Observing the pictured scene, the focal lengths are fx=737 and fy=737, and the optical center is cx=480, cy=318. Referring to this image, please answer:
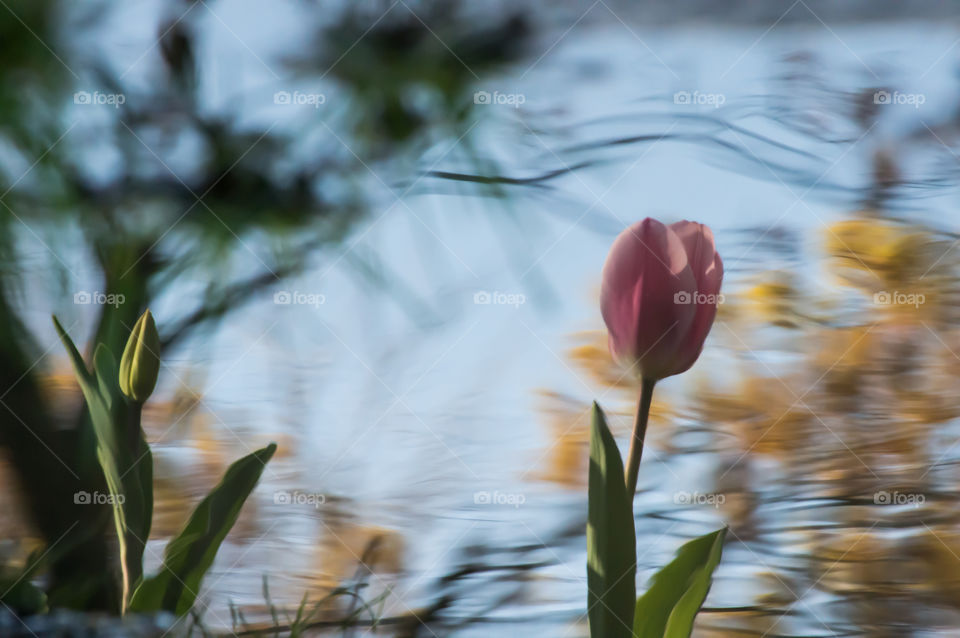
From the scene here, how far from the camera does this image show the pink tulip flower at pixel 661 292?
1.06 feet

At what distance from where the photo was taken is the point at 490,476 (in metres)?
0.58

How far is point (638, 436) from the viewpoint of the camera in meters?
0.33

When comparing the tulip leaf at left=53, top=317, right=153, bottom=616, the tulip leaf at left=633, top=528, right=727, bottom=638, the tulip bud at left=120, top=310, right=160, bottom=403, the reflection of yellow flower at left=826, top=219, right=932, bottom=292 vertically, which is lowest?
the tulip leaf at left=633, top=528, right=727, bottom=638

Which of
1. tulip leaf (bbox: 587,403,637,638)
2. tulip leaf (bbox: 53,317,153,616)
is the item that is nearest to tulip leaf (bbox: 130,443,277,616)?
tulip leaf (bbox: 53,317,153,616)

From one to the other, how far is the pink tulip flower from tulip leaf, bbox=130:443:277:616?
19cm

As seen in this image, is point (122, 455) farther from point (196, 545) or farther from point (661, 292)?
point (661, 292)

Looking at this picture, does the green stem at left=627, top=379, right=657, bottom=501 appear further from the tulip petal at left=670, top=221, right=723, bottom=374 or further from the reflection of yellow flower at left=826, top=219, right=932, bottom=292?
the reflection of yellow flower at left=826, top=219, right=932, bottom=292

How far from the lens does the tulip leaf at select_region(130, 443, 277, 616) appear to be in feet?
1.23

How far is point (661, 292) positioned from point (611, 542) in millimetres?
113

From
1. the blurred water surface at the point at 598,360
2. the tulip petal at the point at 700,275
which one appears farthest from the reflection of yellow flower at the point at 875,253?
the tulip petal at the point at 700,275

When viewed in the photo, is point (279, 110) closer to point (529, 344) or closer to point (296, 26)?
point (296, 26)

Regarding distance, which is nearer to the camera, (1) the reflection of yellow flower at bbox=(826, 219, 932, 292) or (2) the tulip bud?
(2) the tulip bud

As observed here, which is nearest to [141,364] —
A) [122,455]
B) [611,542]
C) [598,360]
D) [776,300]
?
[122,455]

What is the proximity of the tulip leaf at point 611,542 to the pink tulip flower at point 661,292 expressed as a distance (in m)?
0.04
